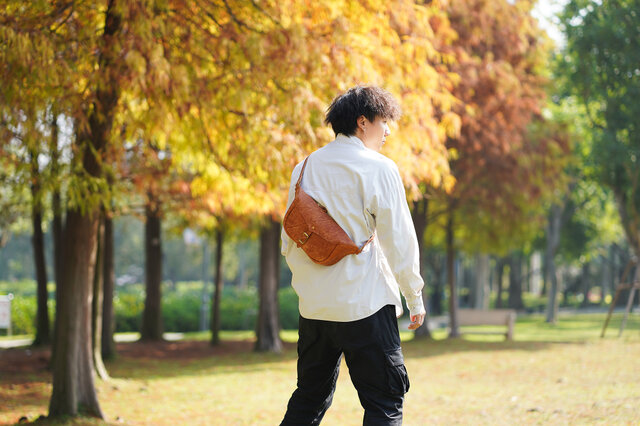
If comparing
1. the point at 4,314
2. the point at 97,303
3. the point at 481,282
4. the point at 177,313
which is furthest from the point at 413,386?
the point at 177,313

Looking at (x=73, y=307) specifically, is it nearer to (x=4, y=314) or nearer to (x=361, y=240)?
(x=361, y=240)

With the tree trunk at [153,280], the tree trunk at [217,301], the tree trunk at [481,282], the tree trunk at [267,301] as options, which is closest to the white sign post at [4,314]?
the tree trunk at [153,280]

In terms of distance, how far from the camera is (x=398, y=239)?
10.8 feet

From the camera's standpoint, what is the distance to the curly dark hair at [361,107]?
11.6ft

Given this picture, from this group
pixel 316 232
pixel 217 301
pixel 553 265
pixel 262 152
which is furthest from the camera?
pixel 553 265

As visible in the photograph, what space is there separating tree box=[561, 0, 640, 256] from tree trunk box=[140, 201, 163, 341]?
10913mm

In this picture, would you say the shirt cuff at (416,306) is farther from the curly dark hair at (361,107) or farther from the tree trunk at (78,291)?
the tree trunk at (78,291)

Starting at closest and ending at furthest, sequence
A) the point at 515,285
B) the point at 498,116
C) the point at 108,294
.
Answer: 1. the point at 108,294
2. the point at 498,116
3. the point at 515,285

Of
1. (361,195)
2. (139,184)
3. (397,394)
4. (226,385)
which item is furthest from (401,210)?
(139,184)

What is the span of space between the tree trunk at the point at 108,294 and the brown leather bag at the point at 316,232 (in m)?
9.87

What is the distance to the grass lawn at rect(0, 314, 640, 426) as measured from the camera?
23.6 ft

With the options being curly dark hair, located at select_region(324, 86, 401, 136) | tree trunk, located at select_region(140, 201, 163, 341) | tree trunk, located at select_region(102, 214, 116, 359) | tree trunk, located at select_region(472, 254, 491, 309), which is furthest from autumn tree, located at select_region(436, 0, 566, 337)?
curly dark hair, located at select_region(324, 86, 401, 136)

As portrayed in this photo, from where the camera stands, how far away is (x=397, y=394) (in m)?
3.33

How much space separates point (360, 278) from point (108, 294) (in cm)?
1054
